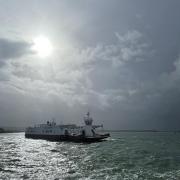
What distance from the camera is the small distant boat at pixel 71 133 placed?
393ft

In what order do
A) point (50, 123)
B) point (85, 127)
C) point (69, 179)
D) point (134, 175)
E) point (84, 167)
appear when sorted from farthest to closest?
point (50, 123)
point (85, 127)
point (84, 167)
point (134, 175)
point (69, 179)

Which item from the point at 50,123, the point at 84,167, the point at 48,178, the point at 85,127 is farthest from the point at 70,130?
the point at 48,178

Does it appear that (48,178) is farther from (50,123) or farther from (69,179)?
(50,123)

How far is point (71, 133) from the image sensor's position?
134 metres

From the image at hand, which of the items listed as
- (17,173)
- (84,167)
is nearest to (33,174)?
(17,173)

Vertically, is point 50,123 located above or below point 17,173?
above

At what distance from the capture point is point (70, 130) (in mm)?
135125

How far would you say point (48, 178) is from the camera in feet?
118

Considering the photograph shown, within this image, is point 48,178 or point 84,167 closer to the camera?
point 48,178

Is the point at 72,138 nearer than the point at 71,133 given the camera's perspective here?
Yes

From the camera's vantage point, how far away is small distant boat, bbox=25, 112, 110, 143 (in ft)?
393

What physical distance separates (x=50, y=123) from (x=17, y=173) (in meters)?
115

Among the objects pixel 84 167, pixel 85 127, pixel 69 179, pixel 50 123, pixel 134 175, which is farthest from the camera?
pixel 50 123

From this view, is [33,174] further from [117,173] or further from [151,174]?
[151,174]
